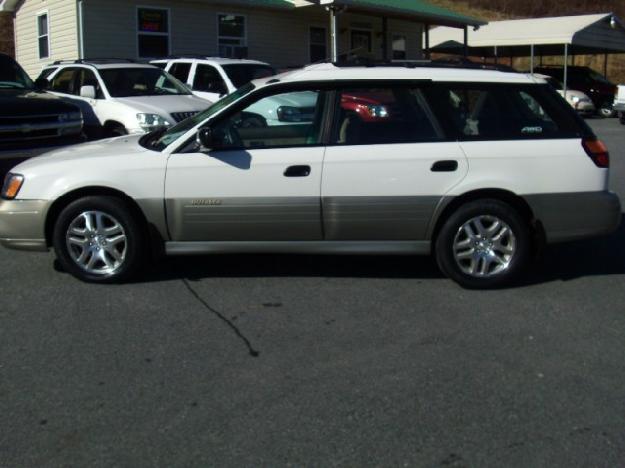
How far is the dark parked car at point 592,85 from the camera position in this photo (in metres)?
27.7

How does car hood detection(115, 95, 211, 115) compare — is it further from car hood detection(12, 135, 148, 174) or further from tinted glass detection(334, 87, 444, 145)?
tinted glass detection(334, 87, 444, 145)

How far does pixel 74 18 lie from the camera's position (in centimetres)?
1800

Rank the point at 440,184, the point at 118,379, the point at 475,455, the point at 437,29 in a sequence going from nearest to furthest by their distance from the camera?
the point at 475,455 → the point at 118,379 → the point at 440,184 → the point at 437,29

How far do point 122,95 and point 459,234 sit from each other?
7413 mm

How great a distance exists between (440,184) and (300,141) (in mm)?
1102

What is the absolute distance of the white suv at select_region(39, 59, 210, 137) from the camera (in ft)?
36.1

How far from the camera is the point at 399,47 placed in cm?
2628

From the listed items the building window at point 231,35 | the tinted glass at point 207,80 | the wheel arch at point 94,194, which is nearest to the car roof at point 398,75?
the wheel arch at point 94,194

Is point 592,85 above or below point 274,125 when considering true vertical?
above

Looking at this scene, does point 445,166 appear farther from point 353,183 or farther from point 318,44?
point 318,44

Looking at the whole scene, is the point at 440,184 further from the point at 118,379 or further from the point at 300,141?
the point at 118,379

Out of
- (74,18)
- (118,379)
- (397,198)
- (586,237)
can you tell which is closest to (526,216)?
(586,237)

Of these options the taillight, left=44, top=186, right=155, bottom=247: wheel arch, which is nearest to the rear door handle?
the taillight

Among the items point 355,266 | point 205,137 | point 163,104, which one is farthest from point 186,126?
point 163,104
